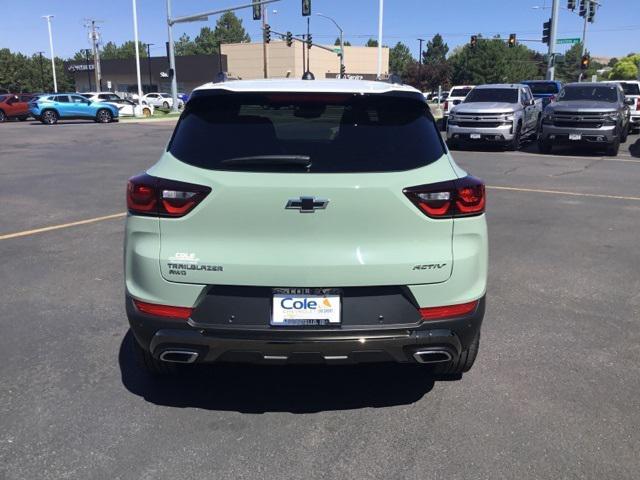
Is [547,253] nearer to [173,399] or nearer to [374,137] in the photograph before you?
[374,137]

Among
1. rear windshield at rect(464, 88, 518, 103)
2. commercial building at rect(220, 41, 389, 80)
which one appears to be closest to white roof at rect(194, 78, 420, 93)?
rear windshield at rect(464, 88, 518, 103)

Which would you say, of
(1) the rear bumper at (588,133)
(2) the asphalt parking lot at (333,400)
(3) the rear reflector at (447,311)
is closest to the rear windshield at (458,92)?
(1) the rear bumper at (588,133)

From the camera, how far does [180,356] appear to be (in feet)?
9.95

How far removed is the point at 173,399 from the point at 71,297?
7.30 feet

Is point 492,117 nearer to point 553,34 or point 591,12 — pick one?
point 553,34

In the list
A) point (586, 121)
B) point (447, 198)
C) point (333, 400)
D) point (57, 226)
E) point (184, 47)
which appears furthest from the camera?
point (184, 47)

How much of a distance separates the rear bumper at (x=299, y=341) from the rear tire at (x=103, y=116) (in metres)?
34.5

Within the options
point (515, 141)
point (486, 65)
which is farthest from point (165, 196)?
point (486, 65)

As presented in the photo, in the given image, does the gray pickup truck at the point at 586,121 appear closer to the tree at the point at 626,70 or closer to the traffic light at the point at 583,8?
the traffic light at the point at 583,8

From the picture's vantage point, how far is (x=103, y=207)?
9273 mm

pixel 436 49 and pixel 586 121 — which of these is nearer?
pixel 586 121

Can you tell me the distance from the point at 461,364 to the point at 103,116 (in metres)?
34.9

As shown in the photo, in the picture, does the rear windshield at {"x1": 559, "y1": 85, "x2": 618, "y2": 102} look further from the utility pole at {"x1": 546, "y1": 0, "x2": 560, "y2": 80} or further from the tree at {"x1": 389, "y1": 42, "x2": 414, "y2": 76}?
the tree at {"x1": 389, "y1": 42, "x2": 414, "y2": 76}

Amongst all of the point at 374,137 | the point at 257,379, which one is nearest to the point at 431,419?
the point at 257,379
